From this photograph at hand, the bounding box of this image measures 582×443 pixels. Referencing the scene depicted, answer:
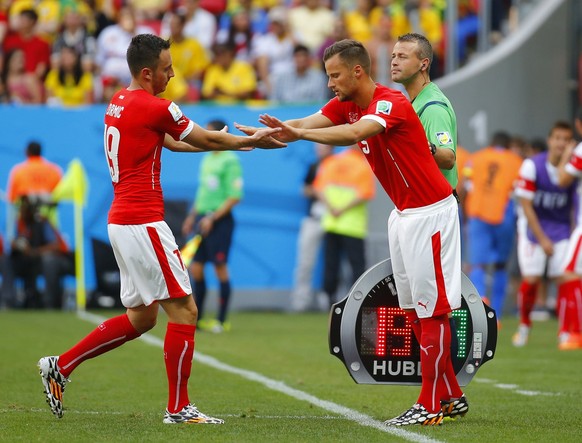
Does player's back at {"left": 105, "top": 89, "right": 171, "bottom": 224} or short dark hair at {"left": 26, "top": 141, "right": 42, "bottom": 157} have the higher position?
player's back at {"left": 105, "top": 89, "right": 171, "bottom": 224}

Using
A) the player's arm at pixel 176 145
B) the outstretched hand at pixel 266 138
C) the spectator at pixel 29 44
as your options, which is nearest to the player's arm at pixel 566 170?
the player's arm at pixel 176 145

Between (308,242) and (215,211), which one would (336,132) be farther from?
(308,242)

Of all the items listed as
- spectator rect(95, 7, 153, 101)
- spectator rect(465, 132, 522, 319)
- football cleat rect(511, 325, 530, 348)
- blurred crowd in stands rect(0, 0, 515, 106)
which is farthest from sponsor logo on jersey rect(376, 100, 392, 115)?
spectator rect(95, 7, 153, 101)

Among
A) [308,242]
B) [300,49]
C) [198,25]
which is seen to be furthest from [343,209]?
[198,25]

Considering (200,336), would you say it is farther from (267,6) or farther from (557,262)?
(267,6)

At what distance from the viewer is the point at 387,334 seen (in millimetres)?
8234

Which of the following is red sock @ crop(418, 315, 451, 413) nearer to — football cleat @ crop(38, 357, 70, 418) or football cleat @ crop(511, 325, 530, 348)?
football cleat @ crop(38, 357, 70, 418)

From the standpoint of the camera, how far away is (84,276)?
62.2 ft

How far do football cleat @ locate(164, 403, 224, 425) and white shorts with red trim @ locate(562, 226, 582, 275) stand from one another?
6.09 meters

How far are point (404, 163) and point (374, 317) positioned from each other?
1.26 meters

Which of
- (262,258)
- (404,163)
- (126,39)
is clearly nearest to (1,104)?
(126,39)

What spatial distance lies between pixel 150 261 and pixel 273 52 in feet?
46.8

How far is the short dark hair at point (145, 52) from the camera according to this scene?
7438 mm

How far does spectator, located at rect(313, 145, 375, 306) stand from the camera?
61.3ft
